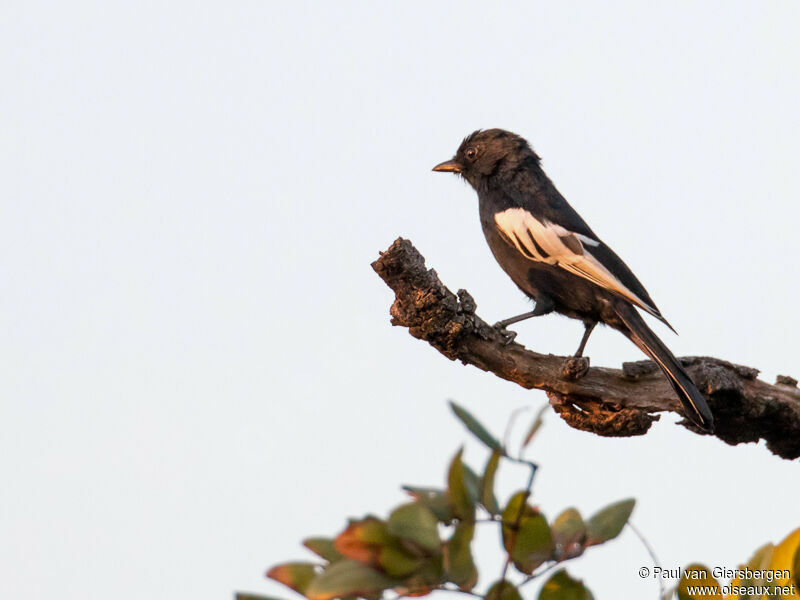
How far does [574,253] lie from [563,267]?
12 cm

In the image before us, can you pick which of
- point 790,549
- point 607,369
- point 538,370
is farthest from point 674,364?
point 790,549

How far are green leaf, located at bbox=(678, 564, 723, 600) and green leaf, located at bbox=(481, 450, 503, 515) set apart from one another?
2.17ft

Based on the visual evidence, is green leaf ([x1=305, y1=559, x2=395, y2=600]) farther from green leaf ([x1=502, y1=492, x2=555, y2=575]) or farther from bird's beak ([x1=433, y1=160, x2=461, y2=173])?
bird's beak ([x1=433, y1=160, x2=461, y2=173])

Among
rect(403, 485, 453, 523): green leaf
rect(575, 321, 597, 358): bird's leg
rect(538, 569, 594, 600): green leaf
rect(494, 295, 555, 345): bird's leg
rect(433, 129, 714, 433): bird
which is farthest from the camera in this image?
rect(575, 321, 597, 358): bird's leg

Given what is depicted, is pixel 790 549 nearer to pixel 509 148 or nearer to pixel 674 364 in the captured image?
pixel 674 364

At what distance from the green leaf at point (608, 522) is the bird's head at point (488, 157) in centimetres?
528

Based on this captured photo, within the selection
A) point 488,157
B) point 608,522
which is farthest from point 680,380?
point 608,522

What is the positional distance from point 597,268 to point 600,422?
3.41 feet

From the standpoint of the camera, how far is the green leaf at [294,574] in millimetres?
2006

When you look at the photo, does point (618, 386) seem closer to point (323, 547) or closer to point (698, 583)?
point (698, 583)

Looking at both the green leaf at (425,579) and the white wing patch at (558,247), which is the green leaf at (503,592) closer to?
the green leaf at (425,579)

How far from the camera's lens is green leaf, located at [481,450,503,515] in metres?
1.89

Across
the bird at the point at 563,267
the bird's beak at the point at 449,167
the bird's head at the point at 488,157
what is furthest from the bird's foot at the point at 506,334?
the bird's beak at the point at 449,167

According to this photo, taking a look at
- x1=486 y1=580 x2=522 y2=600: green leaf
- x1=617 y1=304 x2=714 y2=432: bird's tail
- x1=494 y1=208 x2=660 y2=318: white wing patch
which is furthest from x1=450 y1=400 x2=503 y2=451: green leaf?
x1=494 y1=208 x2=660 y2=318: white wing patch
